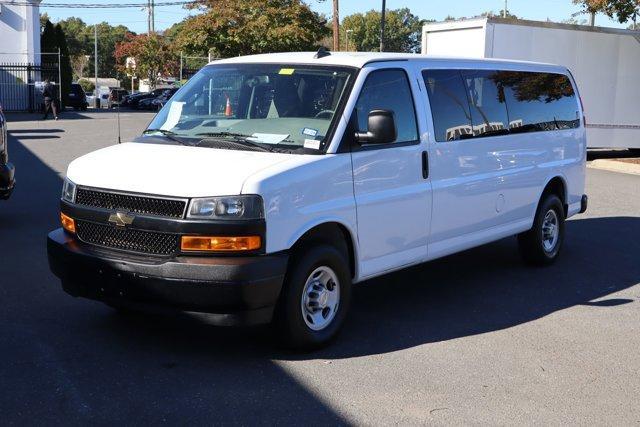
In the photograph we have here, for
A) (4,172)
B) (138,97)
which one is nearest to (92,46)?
(138,97)

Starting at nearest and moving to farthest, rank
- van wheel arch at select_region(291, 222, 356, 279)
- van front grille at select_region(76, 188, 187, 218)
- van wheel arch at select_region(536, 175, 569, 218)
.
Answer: van front grille at select_region(76, 188, 187, 218) → van wheel arch at select_region(291, 222, 356, 279) → van wheel arch at select_region(536, 175, 569, 218)

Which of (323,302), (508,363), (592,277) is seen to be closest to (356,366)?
(323,302)

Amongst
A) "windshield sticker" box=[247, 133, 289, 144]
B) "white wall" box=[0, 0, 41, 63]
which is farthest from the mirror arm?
"white wall" box=[0, 0, 41, 63]

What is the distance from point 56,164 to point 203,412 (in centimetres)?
1311

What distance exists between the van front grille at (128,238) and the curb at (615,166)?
50.5 feet

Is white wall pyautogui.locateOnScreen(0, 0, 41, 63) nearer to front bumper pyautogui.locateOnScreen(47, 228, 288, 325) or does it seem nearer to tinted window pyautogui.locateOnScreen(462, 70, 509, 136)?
tinted window pyautogui.locateOnScreen(462, 70, 509, 136)

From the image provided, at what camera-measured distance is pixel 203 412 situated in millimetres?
4641

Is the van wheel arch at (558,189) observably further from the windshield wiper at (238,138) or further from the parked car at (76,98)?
the parked car at (76,98)

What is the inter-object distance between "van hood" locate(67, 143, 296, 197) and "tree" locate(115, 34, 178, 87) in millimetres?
63383

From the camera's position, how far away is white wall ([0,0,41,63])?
3784cm

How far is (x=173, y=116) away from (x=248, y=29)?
3491cm

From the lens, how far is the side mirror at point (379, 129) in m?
5.84

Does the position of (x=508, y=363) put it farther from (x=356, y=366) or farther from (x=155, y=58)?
(x=155, y=58)

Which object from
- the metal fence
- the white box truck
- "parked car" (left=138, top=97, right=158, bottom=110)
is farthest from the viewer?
"parked car" (left=138, top=97, right=158, bottom=110)
